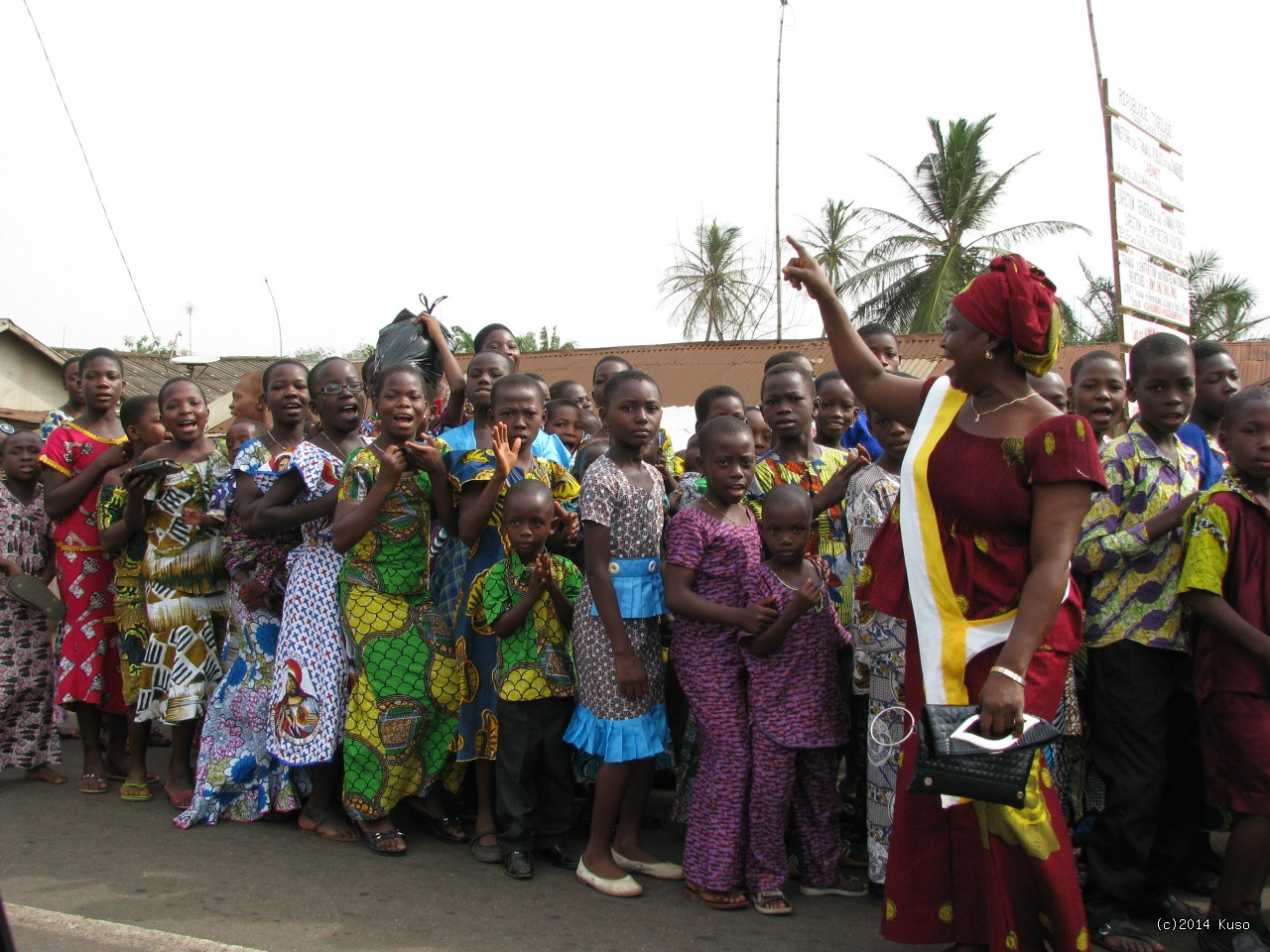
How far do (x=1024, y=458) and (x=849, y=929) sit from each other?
192cm

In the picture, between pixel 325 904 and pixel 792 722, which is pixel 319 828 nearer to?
pixel 325 904

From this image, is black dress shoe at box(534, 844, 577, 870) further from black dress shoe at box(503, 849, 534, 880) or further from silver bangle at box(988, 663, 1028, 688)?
silver bangle at box(988, 663, 1028, 688)

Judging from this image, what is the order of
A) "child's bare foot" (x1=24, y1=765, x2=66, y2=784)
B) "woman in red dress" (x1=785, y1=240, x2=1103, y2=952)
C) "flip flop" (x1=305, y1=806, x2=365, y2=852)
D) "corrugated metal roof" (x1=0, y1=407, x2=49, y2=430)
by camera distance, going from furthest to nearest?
"corrugated metal roof" (x1=0, y1=407, x2=49, y2=430) → "child's bare foot" (x1=24, y1=765, x2=66, y2=784) → "flip flop" (x1=305, y1=806, x2=365, y2=852) → "woman in red dress" (x1=785, y1=240, x2=1103, y2=952)

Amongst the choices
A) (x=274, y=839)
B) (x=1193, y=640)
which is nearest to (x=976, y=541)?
(x=1193, y=640)

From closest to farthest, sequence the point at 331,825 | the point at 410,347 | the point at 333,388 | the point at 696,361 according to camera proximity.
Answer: the point at 331,825
the point at 333,388
the point at 410,347
the point at 696,361

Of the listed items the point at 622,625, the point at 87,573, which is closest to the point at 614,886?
the point at 622,625

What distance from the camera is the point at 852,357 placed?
3244mm

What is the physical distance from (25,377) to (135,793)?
15.4 meters

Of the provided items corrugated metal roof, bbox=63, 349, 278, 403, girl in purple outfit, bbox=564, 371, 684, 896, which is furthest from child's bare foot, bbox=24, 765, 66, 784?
corrugated metal roof, bbox=63, 349, 278, 403

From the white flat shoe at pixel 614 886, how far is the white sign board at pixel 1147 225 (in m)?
7.15

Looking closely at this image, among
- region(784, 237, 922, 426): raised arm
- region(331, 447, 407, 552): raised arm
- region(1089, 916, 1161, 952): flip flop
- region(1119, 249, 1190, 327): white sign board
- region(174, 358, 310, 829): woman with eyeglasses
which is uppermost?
region(1119, 249, 1190, 327): white sign board

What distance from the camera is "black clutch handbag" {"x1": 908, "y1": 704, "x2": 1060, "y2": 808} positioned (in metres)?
2.59

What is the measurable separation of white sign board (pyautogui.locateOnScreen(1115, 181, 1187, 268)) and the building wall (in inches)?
640

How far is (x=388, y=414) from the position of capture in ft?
14.4
